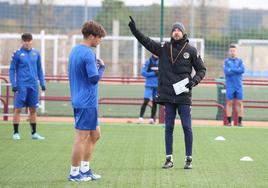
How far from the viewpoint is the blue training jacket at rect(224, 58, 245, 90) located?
58.0 feet

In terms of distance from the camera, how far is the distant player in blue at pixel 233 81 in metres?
17.7

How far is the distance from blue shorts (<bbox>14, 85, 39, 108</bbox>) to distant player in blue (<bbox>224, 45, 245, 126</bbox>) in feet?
18.2

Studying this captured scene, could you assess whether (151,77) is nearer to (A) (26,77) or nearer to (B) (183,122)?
(A) (26,77)

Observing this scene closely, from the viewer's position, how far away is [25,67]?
13734 millimetres

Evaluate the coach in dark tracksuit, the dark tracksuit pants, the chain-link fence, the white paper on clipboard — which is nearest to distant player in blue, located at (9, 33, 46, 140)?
the coach in dark tracksuit

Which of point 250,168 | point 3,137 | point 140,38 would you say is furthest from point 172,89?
point 3,137

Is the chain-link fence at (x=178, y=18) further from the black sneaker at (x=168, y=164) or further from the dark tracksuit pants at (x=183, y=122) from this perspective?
the black sneaker at (x=168, y=164)

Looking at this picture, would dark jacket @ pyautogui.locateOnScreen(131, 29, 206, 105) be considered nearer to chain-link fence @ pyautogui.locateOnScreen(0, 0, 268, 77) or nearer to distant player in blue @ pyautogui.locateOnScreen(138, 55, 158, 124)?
distant player in blue @ pyautogui.locateOnScreen(138, 55, 158, 124)

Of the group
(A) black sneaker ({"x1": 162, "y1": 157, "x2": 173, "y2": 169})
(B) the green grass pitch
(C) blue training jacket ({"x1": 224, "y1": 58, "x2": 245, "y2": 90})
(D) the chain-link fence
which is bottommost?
(B) the green grass pitch

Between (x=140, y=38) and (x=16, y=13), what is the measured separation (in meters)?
12.6

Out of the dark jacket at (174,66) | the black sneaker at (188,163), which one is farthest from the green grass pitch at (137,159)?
the dark jacket at (174,66)

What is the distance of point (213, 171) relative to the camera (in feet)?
32.7

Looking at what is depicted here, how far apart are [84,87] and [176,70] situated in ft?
5.70

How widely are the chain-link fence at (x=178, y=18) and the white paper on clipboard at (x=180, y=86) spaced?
1024cm
